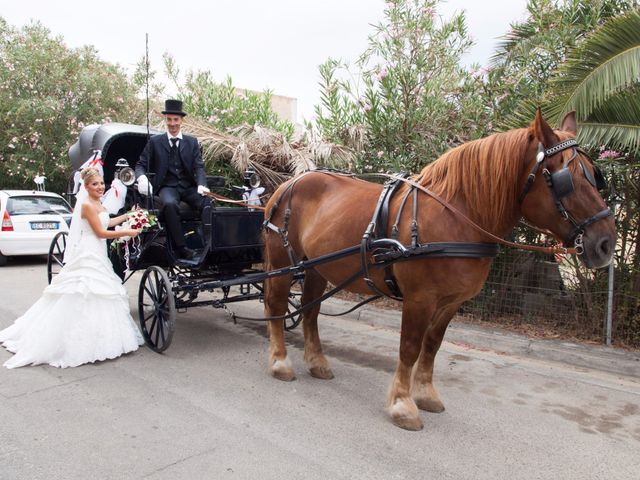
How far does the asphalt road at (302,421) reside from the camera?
→ 2785mm

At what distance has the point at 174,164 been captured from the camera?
5434mm

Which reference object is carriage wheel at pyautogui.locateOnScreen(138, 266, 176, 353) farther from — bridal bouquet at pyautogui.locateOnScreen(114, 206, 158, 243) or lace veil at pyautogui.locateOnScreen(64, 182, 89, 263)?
lace veil at pyautogui.locateOnScreen(64, 182, 89, 263)

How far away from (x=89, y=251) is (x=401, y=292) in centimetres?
336

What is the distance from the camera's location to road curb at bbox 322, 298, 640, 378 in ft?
14.8

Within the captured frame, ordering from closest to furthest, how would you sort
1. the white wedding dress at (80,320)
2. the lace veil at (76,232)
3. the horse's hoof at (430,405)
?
1. the horse's hoof at (430,405)
2. the white wedding dress at (80,320)
3. the lace veil at (76,232)

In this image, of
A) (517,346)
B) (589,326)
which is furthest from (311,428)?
(589,326)

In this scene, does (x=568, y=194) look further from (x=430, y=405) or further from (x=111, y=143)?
(x=111, y=143)

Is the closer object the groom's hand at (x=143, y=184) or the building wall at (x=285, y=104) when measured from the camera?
the groom's hand at (x=143, y=184)

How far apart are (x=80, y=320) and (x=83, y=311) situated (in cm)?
11

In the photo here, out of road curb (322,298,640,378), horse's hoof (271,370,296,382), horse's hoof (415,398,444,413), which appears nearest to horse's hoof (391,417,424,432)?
horse's hoof (415,398,444,413)

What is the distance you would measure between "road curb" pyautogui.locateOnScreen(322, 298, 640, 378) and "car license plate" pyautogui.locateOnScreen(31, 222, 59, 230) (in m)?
8.31

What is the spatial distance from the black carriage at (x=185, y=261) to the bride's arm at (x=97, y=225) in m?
0.33

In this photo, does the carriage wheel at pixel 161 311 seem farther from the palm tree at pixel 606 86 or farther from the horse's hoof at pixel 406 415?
the palm tree at pixel 606 86

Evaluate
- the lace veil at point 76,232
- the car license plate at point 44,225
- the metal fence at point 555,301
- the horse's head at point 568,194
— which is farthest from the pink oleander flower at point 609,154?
the car license plate at point 44,225
